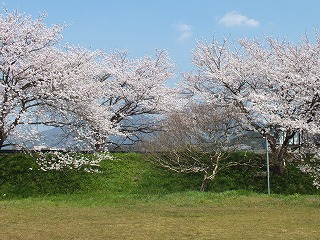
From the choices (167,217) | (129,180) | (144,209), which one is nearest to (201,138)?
(129,180)

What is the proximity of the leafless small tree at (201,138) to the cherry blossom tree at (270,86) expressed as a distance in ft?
3.93

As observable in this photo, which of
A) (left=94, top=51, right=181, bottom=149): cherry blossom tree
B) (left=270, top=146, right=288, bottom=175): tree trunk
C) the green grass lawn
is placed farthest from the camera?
(left=94, top=51, right=181, bottom=149): cherry blossom tree

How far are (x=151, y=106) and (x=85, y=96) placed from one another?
29.7 feet

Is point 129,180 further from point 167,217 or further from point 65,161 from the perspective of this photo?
point 167,217

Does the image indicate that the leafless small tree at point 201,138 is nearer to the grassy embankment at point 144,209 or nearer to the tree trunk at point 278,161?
the grassy embankment at point 144,209

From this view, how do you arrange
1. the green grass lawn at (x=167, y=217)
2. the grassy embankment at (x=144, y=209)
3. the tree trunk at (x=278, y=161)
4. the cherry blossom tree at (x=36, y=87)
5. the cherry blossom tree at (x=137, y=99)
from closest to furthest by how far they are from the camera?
1. the green grass lawn at (x=167, y=217)
2. the grassy embankment at (x=144, y=209)
3. the cherry blossom tree at (x=36, y=87)
4. the tree trunk at (x=278, y=161)
5. the cherry blossom tree at (x=137, y=99)

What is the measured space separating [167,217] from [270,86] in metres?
12.0

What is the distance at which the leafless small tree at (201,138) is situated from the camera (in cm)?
2070

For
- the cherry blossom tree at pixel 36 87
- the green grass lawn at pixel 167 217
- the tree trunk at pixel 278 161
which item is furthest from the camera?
the tree trunk at pixel 278 161

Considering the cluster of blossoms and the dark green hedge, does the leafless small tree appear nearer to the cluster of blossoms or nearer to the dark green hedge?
the dark green hedge

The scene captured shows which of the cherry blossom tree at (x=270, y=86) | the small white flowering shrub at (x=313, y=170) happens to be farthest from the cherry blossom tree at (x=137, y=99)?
the small white flowering shrub at (x=313, y=170)

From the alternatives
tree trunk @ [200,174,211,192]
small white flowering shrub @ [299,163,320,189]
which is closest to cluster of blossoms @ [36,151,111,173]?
tree trunk @ [200,174,211,192]

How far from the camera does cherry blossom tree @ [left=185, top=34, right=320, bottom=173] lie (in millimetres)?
21047

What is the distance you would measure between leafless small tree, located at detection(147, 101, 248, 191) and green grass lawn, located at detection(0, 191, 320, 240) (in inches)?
114
